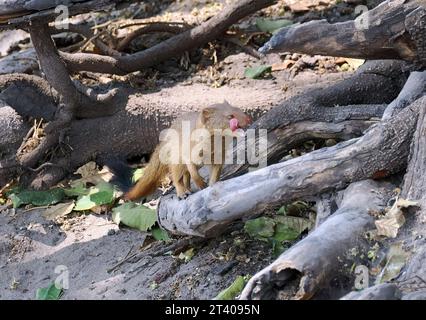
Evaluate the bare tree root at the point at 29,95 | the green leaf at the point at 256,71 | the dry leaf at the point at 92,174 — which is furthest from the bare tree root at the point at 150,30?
the dry leaf at the point at 92,174

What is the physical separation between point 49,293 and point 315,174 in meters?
1.66

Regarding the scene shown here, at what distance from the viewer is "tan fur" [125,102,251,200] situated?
379cm

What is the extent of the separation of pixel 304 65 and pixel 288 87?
0.39 meters

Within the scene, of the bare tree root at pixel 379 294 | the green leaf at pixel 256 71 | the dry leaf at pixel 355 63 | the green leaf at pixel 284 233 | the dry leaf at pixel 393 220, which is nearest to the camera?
the bare tree root at pixel 379 294

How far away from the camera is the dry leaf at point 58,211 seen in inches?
193

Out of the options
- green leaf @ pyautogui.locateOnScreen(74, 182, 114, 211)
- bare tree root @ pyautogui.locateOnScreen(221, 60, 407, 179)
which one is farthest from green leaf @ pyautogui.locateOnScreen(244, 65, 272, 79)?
green leaf @ pyautogui.locateOnScreen(74, 182, 114, 211)

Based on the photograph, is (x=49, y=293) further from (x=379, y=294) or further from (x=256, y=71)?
(x=256, y=71)

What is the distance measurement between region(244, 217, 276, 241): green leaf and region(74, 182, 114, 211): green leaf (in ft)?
4.16

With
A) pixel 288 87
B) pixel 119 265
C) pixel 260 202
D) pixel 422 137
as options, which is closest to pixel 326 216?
pixel 260 202

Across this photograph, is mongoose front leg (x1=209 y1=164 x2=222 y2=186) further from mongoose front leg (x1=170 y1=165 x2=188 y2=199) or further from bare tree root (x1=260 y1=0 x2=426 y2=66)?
bare tree root (x1=260 y1=0 x2=426 y2=66)

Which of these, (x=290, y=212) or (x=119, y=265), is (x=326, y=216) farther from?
(x=119, y=265)

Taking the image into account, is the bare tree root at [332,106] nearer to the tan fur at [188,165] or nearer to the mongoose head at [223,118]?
the tan fur at [188,165]

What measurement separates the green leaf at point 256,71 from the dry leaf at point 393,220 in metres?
2.53

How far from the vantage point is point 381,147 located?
3.58m
